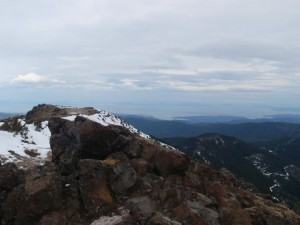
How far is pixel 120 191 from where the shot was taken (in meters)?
43.8

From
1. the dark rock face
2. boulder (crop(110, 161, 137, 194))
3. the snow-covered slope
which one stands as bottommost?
the snow-covered slope

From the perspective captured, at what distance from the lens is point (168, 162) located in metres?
48.4

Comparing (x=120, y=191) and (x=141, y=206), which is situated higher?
(x=120, y=191)

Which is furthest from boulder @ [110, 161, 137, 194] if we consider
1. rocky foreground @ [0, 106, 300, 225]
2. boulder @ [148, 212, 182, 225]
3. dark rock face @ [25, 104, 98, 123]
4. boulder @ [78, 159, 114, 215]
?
dark rock face @ [25, 104, 98, 123]

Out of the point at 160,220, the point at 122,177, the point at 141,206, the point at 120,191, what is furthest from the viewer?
the point at 122,177

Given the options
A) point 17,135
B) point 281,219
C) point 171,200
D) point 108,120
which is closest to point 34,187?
point 171,200

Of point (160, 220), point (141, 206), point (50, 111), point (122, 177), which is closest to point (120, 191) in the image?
point (122, 177)

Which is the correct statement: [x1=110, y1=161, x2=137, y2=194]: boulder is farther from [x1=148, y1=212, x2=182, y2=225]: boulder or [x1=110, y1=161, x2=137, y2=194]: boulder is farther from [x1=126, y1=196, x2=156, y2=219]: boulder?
[x1=148, y1=212, x2=182, y2=225]: boulder

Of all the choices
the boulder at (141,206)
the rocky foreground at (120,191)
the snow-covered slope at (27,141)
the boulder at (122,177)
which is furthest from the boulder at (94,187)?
the snow-covered slope at (27,141)

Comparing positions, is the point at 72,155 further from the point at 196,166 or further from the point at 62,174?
the point at 196,166

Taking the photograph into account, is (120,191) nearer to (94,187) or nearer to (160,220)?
(94,187)

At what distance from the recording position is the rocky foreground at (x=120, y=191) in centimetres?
4128

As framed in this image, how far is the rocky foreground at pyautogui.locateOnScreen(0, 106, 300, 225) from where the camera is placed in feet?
135

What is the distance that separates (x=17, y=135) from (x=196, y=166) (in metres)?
83.1
